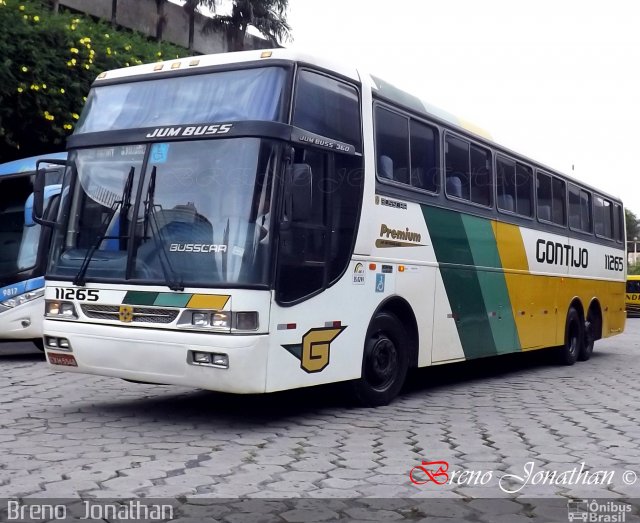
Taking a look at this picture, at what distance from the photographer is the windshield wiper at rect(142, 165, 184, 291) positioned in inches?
288

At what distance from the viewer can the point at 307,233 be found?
7.69 meters

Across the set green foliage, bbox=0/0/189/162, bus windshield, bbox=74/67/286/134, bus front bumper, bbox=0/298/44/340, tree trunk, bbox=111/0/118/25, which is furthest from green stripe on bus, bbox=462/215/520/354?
tree trunk, bbox=111/0/118/25

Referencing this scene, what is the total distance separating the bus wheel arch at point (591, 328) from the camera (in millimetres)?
15915

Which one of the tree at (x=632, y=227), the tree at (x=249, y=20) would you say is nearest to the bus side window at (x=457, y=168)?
the tree at (x=249, y=20)

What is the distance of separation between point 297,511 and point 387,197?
4539mm

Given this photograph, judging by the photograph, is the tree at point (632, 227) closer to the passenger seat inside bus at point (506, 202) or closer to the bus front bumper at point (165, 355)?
the passenger seat inside bus at point (506, 202)

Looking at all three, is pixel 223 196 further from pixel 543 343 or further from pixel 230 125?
pixel 543 343

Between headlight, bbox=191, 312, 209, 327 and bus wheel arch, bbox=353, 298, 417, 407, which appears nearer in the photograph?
headlight, bbox=191, 312, 209, 327

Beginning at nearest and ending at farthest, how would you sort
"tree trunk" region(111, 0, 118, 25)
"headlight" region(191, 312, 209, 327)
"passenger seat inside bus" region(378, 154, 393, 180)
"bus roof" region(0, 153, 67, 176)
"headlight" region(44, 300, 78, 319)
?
"headlight" region(191, 312, 209, 327), "headlight" region(44, 300, 78, 319), "passenger seat inside bus" region(378, 154, 393, 180), "bus roof" region(0, 153, 67, 176), "tree trunk" region(111, 0, 118, 25)

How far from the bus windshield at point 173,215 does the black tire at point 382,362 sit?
1909 mm

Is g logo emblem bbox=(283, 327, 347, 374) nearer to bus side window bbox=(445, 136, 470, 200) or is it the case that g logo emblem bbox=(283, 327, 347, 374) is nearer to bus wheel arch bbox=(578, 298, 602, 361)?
bus side window bbox=(445, 136, 470, 200)

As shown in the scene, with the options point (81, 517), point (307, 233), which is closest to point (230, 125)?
point (307, 233)

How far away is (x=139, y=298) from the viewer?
7.47m

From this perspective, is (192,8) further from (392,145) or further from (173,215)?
(173,215)
